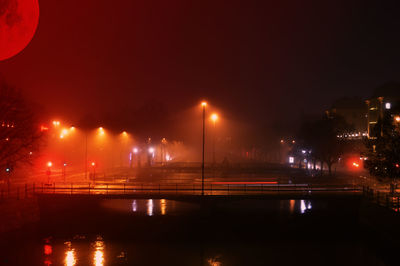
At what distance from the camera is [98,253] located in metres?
26.4

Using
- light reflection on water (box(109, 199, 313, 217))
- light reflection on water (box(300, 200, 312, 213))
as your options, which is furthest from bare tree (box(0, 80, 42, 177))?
light reflection on water (box(300, 200, 312, 213))

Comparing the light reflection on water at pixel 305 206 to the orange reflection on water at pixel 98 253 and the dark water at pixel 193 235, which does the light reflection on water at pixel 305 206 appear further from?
the orange reflection on water at pixel 98 253

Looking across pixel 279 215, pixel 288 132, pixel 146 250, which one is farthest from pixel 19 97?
pixel 288 132

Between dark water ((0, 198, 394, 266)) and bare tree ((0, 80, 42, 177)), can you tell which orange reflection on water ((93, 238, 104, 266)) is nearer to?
dark water ((0, 198, 394, 266))

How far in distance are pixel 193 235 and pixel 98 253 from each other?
870 centimetres

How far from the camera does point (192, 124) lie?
277ft

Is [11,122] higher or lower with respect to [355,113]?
lower

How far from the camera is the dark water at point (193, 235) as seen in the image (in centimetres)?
2545

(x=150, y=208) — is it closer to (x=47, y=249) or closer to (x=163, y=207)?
(x=163, y=207)

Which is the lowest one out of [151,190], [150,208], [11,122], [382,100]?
[150,208]

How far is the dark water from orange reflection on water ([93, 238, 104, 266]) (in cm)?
7

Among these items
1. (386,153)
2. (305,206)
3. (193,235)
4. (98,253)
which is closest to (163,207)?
(193,235)

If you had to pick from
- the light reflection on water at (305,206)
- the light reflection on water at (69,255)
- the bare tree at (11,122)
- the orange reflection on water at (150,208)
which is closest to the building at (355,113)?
the light reflection on water at (305,206)

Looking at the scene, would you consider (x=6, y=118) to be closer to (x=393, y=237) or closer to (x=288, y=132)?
(x=393, y=237)
